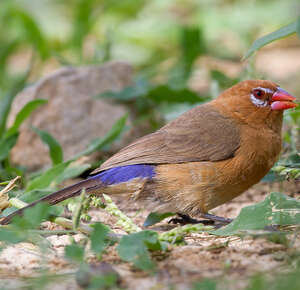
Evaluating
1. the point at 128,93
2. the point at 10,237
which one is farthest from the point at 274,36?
the point at 128,93

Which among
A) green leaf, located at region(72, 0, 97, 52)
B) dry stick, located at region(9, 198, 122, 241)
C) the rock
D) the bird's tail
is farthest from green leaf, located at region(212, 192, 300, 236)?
green leaf, located at region(72, 0, 97, 52)

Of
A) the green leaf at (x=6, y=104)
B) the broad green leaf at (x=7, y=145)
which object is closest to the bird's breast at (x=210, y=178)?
the broad green leaf at (x=7, y=145)

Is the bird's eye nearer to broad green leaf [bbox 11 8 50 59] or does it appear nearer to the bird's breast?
the bird's breast

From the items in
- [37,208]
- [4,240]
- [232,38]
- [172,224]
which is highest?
[232,38]

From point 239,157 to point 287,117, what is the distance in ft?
3.73

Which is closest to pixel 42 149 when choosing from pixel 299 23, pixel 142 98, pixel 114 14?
pixel 142 98

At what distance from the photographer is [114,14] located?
8.77m

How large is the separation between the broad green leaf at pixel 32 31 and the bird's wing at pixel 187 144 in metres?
3.72

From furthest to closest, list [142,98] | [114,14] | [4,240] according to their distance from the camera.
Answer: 1. [114,14]
2. [142,98]
3. [4,240]

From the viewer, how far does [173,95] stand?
600cm

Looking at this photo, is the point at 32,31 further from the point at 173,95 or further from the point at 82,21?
the point at 173,95

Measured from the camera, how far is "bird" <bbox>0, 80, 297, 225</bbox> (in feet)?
12.8

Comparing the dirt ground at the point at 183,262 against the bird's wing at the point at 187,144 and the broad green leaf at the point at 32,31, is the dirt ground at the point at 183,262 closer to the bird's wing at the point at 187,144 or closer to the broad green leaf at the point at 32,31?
the bird's wing at the point at 187,144

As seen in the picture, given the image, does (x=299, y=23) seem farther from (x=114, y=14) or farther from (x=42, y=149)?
(x=114, y=14)
